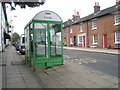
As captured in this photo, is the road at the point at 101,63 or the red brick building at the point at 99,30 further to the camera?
the red brick building at the point at 99,30

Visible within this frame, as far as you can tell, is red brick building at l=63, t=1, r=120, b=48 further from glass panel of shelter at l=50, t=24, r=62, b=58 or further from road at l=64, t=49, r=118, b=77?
glass panel of shelter at l=50, t=24, r=62, b=58

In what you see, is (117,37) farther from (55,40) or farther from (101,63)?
(55,40)

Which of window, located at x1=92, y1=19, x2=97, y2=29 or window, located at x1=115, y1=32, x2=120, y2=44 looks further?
window, located at x1=92, y1=19, x2=97, y2=29

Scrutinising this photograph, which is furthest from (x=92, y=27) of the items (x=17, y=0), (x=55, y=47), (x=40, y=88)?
(x=40, y=88)

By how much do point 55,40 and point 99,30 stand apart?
18.2 meters

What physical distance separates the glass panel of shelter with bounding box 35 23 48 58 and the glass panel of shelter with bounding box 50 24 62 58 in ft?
1.34

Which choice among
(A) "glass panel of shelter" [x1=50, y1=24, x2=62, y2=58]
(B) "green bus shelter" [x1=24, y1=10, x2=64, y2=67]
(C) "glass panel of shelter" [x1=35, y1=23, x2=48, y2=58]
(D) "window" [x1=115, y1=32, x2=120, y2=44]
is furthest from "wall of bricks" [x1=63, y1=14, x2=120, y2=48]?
(C) "glass panel of shelter" [x1=35, y1=23, x2=48, y2=58]

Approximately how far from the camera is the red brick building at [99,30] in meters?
22.4

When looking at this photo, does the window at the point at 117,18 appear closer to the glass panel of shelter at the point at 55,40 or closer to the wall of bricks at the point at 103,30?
the wall of bricks at the point at 103,30

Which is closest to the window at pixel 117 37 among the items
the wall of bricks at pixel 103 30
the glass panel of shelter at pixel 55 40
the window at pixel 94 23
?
the wall of bricks at pixel 103 30

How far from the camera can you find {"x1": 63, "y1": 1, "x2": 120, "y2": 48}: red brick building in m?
22.4

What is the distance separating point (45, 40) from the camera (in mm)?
8820

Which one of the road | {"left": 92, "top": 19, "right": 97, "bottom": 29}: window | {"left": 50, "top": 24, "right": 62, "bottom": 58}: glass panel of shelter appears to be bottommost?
the road

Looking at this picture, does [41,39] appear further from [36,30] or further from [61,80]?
[61,80]
